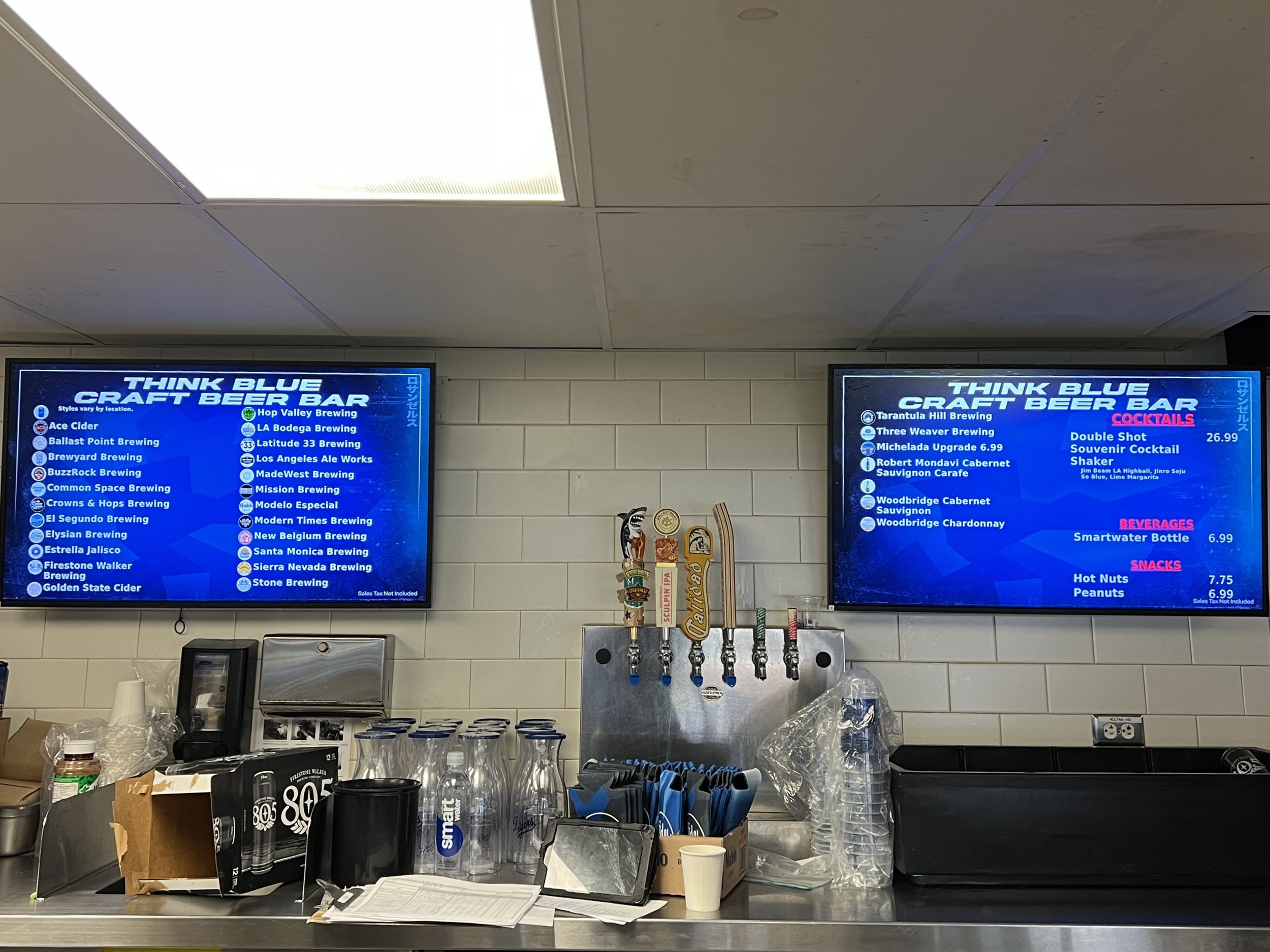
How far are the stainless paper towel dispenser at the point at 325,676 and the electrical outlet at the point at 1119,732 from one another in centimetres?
197

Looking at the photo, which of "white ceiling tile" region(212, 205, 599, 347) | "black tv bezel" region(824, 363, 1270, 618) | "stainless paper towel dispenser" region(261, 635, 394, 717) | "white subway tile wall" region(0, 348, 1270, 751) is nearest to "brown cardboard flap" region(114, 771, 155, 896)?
"stainless paper towel dispenser" region(261, 635, 394, 717)

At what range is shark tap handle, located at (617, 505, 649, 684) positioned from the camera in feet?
8.85

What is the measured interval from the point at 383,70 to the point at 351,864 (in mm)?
1495

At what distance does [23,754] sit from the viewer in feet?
8.66

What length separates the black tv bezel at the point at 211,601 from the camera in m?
2.70

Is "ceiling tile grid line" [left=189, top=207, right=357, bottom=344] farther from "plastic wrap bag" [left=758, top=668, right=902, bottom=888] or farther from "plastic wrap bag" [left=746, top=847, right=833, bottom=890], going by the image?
"plastic wrap bag" [left=746, top=847, right=833, bottom=890]

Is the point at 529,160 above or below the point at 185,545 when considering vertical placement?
above

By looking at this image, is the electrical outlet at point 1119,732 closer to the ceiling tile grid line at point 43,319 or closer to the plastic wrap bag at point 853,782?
the plastic wrap bag at point 853,782

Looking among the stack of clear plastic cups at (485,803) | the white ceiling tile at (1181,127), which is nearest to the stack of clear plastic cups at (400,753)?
the stack of clear plastic cups at (485,803)

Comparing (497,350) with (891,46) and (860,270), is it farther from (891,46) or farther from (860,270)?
(891,46)

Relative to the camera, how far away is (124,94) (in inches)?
58.2

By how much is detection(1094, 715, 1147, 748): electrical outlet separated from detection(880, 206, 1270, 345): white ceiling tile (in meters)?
1.06

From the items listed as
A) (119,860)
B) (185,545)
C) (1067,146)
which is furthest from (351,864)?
(1067,146)

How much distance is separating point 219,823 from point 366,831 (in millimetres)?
277
